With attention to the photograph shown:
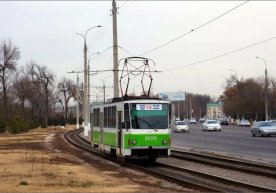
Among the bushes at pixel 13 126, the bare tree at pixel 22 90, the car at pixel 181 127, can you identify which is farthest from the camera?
the bare tree at pixel 22 90

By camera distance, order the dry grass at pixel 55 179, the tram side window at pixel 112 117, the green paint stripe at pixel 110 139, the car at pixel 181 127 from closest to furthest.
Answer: the dry grass at pixel 55 179, the green paint stripe at pixel 110 139, the tram side window at pixel 112 117, the car at pixel 181 127

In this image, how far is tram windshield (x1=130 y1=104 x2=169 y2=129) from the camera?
78.1 feet

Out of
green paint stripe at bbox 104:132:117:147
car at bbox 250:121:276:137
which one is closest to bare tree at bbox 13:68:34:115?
car at bbox 250:121:276:137

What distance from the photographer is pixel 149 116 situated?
24.1m

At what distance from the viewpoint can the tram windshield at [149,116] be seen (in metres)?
23.8

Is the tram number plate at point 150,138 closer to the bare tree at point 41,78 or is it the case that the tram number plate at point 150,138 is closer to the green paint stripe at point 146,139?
the green paint stripe at point 146,139

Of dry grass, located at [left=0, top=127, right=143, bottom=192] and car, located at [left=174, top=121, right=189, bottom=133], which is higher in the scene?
car, located at [left=174, top=121, right=189, bottom=133]

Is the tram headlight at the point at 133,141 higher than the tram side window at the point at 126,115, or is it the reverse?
the tram side window at the point at 126,115

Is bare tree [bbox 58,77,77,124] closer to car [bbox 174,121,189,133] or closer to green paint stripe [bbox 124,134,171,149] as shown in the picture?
car [bbox 174,121,189,133]

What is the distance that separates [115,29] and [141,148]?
2220 cm

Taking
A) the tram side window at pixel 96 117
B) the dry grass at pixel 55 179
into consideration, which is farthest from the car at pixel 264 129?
the dry grass at pixel 55 179

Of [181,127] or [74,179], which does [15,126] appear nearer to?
[181,127]

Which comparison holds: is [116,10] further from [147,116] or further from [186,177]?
[186,177]

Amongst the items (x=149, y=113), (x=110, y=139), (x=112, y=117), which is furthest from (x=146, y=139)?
(x=110, y=139)
